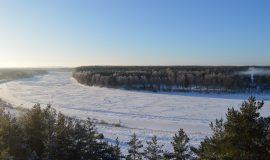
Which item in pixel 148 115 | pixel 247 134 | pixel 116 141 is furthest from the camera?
pixel 148 115

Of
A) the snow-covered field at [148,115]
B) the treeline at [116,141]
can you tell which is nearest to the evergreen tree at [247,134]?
the treeline at [116,141]

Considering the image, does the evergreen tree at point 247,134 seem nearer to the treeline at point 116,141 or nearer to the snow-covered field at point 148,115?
the treeline at point 116,141

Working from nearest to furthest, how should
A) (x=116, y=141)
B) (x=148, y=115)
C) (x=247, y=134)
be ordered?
(x=247, y=134), (x=116, y=141), (x=148, y=115)

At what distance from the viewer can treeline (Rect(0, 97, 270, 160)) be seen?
833 centimetres

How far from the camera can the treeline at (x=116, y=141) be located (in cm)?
833

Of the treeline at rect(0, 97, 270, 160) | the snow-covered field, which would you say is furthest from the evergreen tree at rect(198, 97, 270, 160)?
the snow-covered field

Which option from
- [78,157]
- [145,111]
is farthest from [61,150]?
[145,111]

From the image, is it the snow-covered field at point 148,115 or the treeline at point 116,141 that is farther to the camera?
the snow-covered field at point 148,115

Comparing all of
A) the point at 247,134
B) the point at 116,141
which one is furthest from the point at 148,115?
the point at 247,134

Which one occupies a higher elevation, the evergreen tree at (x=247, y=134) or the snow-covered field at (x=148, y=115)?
the evergreen tree at (x=247, y=134)

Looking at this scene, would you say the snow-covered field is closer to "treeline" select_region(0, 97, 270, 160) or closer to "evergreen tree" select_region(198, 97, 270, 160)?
"treeline" select_region(0, 97, 270, 160)

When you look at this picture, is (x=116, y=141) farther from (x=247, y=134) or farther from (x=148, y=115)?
(x=148, y=115)

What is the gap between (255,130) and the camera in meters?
8.33

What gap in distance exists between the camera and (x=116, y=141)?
13.5 meters
